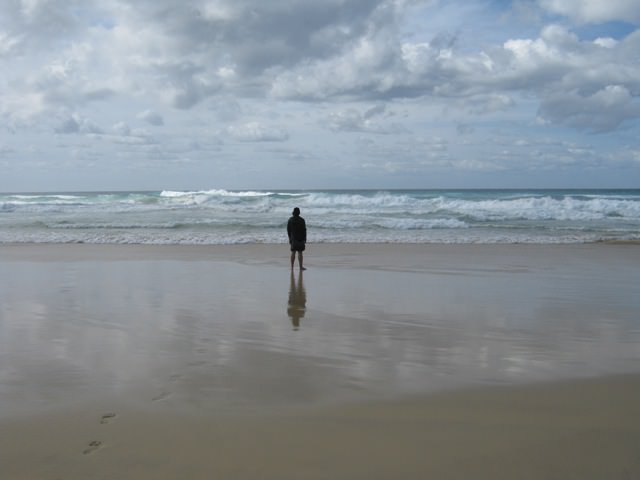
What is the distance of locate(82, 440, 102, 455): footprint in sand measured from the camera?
3.63 meters

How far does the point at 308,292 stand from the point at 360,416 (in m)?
5.80

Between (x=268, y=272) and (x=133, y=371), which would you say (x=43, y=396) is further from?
(x=268, y=272)

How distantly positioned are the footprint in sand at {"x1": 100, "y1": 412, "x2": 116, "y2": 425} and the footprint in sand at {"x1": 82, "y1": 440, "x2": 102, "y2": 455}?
0.31 m

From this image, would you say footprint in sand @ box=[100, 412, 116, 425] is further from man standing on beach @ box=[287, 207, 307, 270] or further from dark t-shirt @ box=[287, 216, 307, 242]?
dark t-shirt @ box=[287, 216, 307, 242]

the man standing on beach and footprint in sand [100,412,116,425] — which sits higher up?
the man standing on beach

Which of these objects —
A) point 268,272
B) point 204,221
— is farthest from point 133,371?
point 204,221

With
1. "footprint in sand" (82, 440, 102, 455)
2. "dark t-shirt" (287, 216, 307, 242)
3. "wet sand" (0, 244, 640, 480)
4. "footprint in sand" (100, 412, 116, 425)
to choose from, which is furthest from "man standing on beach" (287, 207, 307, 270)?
"footprint in sand" (82, 440, 102, 455)

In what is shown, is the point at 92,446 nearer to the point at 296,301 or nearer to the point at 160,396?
the point at 160,396

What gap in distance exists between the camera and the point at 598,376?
5223mm

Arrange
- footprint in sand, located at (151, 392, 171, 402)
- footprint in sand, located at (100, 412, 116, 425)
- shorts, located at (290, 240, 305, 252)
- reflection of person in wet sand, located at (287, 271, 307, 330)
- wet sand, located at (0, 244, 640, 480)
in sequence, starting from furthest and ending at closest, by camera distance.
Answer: shorts, located at (290, 240, 305, 252), reflection of person in wet sand, located at (287, 271, 307, 330), footprint in sand, located at (151, 392, 171, 402), footprint in sand, located at (100, 412, 116, 425), wet sand, located at (0, 244, 640, 480)

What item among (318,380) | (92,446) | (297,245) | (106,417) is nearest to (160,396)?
(106,417)

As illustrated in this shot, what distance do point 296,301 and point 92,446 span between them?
5.54 metres

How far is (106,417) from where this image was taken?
4172mm

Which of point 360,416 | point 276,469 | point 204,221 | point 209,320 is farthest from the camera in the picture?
point 204,221
